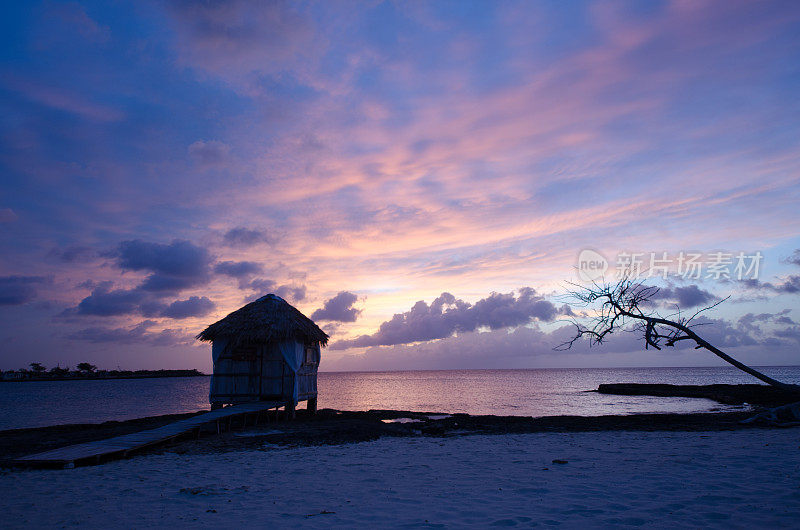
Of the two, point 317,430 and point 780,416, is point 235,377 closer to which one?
point 317,430

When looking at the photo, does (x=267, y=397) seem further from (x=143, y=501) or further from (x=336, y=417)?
(x=143, y=501)

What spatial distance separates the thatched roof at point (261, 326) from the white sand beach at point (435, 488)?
7.26 meters

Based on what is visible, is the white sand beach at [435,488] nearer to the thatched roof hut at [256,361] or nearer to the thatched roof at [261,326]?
the thatched roof at [261,326]

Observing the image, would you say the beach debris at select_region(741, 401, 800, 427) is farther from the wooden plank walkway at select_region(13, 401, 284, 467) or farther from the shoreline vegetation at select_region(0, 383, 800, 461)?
the wooden plank walkway at select_region(13, 401, 284, 467)

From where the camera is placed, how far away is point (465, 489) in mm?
6898

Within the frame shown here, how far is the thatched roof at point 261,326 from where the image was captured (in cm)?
1739

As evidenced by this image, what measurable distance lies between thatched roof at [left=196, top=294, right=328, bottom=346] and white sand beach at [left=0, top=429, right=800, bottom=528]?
23.8 ft

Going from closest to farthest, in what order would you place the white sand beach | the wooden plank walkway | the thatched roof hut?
the white sand beach < the wooden plank walkway < the thatched roof hut

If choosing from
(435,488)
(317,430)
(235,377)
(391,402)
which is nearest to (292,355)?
(235,377)

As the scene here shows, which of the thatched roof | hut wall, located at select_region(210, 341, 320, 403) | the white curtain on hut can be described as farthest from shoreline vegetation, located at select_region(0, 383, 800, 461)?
the thatched roof

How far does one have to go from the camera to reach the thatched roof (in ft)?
57.1

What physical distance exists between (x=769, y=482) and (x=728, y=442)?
4288 millimetres

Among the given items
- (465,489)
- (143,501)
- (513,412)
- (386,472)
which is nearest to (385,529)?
(465,489)

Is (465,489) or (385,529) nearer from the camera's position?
(385,529)
